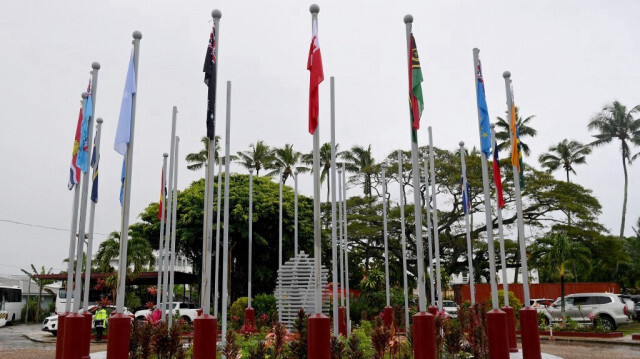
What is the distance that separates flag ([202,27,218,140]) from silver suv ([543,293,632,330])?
736 inches

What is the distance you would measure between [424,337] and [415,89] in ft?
14.6

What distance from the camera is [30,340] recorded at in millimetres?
24047

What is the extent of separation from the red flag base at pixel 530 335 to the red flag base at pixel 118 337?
7.69m

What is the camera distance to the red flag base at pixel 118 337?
29.5 ft

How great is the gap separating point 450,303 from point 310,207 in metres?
11.1

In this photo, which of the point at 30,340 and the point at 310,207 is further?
the point at 310,207

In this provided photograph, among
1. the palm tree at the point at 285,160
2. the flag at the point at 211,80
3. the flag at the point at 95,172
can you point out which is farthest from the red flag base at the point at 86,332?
the palm tree at the point at 285,160

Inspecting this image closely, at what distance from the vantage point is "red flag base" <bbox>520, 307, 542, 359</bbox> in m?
10.9

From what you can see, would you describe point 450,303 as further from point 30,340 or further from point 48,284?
point 48,284

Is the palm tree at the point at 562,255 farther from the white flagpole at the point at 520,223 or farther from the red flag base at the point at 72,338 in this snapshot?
the red flag base at the point at 72,338

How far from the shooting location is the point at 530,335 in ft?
36.1

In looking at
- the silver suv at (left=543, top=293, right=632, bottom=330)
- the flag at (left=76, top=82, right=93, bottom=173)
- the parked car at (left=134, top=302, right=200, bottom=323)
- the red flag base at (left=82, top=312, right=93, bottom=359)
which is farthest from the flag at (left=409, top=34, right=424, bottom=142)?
the parked car at (left=134, top=302, right=200, bottom=323)

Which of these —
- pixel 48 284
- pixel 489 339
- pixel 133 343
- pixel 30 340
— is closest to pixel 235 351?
pixel 133 343

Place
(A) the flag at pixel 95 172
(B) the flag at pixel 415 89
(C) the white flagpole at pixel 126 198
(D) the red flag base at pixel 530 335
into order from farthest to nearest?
1. (A) the flag at pixel 95 172
2. (D) the red flag base at pixel 530 335
3. (B) the flag at pixel 415 89
4. (C) the white flagpole at pixel 126 198
